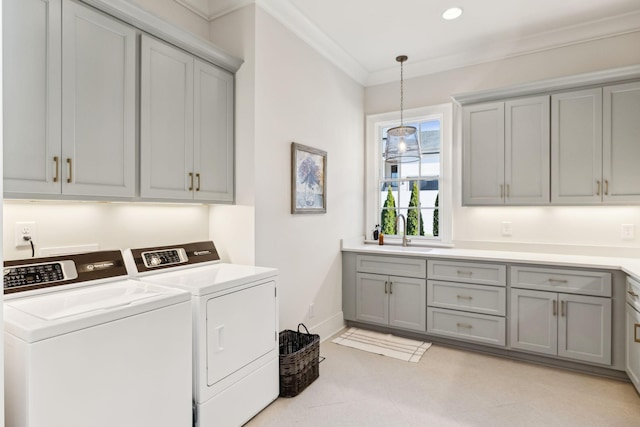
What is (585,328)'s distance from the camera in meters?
2.75

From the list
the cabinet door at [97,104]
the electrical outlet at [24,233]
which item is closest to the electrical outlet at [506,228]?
the cabinet door at [97,104]

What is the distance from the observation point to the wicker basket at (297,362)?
2.43 meters

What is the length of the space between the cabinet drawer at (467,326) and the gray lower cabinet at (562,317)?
0.11m

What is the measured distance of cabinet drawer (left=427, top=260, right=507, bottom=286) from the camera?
10.1 feet

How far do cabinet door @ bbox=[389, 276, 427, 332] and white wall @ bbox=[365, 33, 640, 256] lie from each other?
2.45 feet

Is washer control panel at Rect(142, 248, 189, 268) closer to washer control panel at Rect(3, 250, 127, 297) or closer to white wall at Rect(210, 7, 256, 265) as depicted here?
washer control panel at Rect(3, 250, 127, 297)

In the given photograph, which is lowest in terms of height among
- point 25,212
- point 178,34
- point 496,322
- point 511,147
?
point 496,322

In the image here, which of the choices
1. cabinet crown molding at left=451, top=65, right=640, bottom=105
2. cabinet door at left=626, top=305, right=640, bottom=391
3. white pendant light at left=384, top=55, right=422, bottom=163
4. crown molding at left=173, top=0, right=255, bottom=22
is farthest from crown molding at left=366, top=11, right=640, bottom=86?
cabinet door at left=626, top=305, right=640, bottom=391

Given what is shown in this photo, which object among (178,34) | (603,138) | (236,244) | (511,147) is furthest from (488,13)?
(236,244)

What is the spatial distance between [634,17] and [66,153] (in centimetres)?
431

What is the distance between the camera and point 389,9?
9.55 feet

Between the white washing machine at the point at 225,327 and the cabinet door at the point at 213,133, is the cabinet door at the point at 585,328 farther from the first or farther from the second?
the cabinet door at the point at 213,133

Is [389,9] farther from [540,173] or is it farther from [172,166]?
[172,166]

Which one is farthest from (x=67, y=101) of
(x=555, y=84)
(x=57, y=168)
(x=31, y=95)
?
(x=555, y=84)
